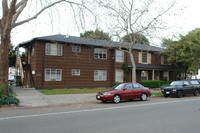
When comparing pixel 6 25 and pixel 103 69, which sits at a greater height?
pixel 6 25

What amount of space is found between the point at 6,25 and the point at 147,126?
10.2 metres

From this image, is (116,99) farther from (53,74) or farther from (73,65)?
(73,65)

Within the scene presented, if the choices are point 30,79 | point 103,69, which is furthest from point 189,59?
point 30,79

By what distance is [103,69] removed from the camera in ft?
90.6

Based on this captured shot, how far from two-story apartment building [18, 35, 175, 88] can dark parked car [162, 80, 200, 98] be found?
7.27m

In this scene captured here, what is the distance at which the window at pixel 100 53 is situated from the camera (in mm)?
27125

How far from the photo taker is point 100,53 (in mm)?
27516

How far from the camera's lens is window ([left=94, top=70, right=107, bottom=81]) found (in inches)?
1067

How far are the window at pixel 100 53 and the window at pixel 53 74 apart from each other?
5.42 m

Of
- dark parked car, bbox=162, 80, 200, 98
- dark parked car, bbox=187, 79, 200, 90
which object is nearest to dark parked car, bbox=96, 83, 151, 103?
dark parked car, bbox=162, 80, 200, 98

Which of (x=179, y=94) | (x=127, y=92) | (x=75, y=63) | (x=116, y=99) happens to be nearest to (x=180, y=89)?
(x=179, y=94)

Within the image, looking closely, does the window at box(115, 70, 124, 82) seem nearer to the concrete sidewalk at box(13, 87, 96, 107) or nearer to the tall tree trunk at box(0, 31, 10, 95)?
the concrete sidewalk at box(13, 87, 96, 107)

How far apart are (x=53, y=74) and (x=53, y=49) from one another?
281 centimetres

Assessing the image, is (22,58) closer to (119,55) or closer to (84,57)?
(84,57)
